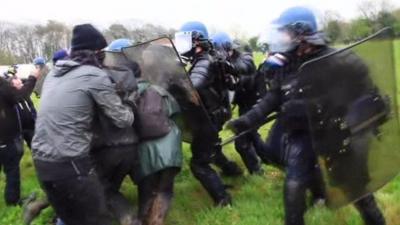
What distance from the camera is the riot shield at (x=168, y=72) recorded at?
14.9ft

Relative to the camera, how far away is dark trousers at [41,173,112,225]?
3598mm

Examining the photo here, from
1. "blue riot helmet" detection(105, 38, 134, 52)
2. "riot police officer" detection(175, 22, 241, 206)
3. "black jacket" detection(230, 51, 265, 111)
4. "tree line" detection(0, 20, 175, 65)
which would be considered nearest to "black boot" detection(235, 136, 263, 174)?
"black jacket" detection(230, 51, 265, 111)

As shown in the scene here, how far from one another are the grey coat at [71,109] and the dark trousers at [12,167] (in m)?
2.10

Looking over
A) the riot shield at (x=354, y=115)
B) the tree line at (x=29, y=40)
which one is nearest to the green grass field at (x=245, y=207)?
the riot shield at (x=354, y=115)

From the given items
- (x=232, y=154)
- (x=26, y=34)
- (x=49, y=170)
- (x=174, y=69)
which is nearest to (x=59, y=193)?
(x=49, y=170)

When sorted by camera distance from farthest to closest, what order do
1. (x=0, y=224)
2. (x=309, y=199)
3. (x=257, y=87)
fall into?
(x=257, y=87), (x=0, y=224), (x=309, y=199)

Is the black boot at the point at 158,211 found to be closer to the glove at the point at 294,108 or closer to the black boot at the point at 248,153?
the glove at the point at 294,108

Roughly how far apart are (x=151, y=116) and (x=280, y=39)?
1.19 meters

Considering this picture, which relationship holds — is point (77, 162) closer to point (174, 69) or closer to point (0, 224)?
point (174, 69)

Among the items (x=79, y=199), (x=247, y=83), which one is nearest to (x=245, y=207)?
(x=247, y=83)

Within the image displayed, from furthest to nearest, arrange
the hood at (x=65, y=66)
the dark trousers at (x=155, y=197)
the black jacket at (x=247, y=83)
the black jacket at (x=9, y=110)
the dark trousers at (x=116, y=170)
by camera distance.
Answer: the black jacket at (x=247, y=83)
the black jacket at (x=9, y=110)
the dark trousers at (x=155, y=197)
the dark trousers at (x=116, y=170)
the hood at (x=65, y=66)

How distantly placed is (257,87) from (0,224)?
307 centimetres

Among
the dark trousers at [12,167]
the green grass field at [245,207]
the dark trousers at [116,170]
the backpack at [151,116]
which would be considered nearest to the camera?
the dark trousers at [116,170]

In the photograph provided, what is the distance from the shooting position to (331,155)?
3354mm
